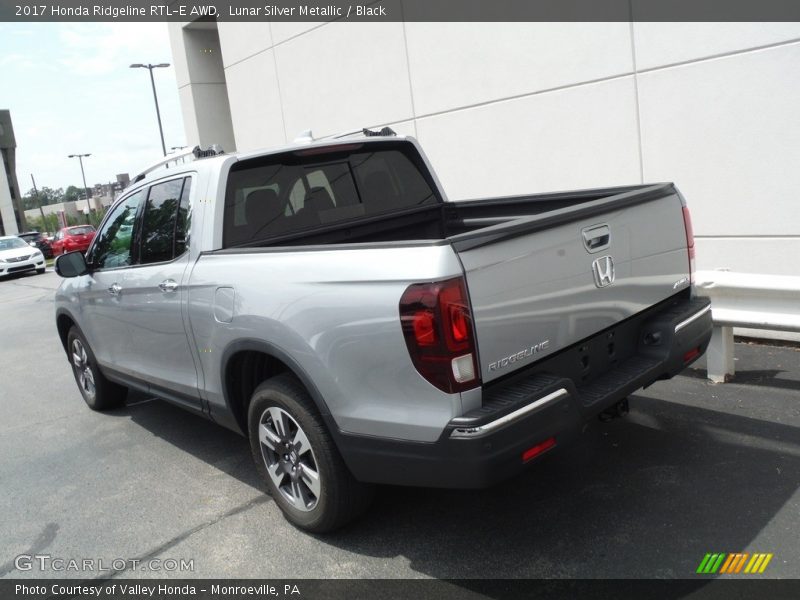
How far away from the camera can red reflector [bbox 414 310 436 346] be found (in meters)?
2.64

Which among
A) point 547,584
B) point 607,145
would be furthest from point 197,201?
point 607,145

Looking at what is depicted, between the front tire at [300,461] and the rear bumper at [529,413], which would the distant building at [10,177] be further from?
the rear bumper at [529,413]

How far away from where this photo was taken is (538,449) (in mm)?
2783

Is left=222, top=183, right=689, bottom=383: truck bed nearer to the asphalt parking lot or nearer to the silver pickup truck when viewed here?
the silver pickup truck

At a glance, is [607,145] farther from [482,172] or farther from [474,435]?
[474,435]

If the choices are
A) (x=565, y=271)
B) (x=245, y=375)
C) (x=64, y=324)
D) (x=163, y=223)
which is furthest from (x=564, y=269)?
(x=64, y=324)

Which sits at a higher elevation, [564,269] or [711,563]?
[564,269]

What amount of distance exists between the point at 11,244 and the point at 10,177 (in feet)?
200

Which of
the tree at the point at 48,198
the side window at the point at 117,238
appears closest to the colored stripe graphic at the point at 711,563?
the side window at the point at 117,238

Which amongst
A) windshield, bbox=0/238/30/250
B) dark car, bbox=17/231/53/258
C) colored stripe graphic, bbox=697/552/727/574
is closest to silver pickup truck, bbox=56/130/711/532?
colored stripe graphic, bbox=697/552/727/574

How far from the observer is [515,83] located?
790 cm

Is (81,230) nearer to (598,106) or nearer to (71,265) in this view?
(71,265)

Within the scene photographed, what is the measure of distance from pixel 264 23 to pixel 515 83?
5770 mm

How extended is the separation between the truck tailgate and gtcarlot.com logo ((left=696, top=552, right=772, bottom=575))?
1.07 meters
